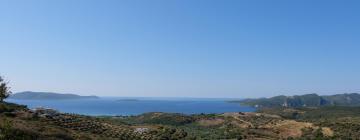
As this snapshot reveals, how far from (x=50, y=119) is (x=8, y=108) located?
5.97 meters

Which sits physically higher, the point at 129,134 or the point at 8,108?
the point at 8,108

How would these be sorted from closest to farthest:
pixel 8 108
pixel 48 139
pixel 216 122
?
pixel 48 139
pixel 8 108
pixel 216 122

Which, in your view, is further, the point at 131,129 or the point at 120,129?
Answer: the point at 131,129

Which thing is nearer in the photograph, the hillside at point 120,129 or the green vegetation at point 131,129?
the hillside at point 120,129

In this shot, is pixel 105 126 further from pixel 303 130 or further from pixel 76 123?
pixel 303 130

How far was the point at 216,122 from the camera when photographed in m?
126

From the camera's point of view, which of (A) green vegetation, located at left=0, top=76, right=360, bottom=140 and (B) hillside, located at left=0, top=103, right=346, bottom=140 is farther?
(A) green vegetation, located at left=0, top=76, right=360, bottom=140

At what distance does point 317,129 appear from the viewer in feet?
313

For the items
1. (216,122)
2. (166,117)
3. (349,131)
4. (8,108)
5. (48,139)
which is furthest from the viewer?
(166,117)

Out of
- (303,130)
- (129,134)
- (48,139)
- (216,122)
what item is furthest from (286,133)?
(48,139)

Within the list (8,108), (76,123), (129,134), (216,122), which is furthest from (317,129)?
(8,108)

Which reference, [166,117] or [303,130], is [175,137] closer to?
[303,130]

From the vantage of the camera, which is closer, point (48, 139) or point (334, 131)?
point (48, 139)

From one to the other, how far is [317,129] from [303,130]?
321 centimetres
